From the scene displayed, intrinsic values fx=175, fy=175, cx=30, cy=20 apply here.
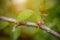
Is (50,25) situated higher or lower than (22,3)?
lower

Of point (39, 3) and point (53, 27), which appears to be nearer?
point (53, 27)

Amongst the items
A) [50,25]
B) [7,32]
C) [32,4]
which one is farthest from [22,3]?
[50,25]

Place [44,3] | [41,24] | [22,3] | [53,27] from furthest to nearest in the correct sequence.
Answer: [22,3] < [44,3] < [53,27] < [41,24]

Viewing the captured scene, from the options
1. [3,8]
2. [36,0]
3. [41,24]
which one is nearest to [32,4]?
[36,0]

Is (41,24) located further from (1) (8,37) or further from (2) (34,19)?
(1) (8,37)

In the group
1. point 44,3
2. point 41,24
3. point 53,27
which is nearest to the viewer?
point 41,24

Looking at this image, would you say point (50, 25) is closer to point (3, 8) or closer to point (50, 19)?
point (50, 19)

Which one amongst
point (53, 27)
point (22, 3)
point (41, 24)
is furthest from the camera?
point (22, 3)

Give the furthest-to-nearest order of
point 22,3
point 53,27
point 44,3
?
point 22,3 → point 44,3 → point 53,27

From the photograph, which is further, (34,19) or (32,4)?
(32,4)
